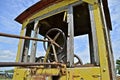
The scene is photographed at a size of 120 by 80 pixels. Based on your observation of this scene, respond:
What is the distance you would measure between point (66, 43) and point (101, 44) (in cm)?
107

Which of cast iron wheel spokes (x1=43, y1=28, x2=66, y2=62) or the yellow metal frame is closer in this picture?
the yellow metal frame

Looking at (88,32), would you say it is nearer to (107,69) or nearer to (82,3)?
(82,3)

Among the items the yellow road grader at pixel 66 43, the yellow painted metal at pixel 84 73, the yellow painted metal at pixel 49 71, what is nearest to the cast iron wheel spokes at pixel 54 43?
the yellow road grader at pixel 66 43

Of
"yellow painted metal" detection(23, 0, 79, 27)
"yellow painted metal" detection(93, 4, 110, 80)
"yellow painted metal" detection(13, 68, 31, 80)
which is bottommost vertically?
"yellow painted metal" detection(13, 68, 31, 80)

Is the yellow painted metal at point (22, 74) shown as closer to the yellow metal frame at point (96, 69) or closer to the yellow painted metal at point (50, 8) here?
the yellow metal frame at point (96, 69)

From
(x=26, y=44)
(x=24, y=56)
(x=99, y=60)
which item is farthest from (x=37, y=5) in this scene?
(x=99, y=60)

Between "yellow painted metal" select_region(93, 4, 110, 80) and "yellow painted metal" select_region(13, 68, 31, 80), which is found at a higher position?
"yellow painted metal" select_region(93, 4, 110, 80)

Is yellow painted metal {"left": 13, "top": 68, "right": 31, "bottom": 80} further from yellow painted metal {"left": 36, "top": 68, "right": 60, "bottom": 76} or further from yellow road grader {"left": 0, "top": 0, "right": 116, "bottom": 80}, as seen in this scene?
yellow painted metal {"left": 36, "top": 68, "right": 60, "bottom": 76}

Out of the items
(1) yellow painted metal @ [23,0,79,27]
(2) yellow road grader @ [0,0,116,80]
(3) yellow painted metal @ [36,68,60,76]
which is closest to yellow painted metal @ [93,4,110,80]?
(2) yellow road grader @ [0,0,116,80]

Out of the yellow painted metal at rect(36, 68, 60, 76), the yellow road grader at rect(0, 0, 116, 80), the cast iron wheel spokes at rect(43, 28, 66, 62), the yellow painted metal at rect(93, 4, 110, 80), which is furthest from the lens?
the cast iron wheel spokes at rect(43, 28, 66, 62)

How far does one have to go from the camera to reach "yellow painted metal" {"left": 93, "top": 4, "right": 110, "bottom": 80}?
2.51 meters

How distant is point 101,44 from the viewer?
2.73m

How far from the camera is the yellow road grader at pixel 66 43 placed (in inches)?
103

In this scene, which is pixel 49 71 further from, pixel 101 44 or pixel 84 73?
pixel 101 44
